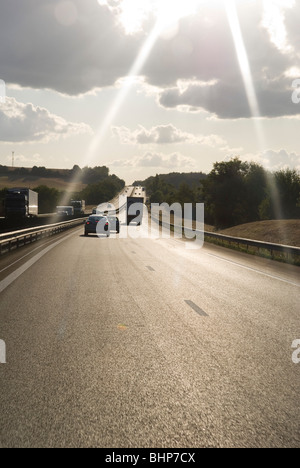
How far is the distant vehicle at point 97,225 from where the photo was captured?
38062 mm

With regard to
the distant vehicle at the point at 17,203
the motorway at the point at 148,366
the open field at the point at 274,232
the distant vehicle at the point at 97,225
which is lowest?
the open field at the point at 274,232

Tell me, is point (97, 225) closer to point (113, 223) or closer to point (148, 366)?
point (113, 223)

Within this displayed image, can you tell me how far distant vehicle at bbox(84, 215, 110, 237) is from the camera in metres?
38.1

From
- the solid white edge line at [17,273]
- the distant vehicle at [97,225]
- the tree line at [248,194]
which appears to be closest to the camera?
the solid white edge line at [17,273]

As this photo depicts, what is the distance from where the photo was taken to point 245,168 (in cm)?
11525

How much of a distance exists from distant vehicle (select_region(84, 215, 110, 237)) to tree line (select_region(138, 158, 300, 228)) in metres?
68.0

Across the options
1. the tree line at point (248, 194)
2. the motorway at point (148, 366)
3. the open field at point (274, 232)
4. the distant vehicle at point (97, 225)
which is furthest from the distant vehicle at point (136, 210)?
the motorway at point (148, 366)

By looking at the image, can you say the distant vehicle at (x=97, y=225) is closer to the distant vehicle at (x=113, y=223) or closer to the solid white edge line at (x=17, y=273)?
the distant vehicle at (x=113, y=223)

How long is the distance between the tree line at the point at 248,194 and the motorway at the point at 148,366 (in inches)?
3722

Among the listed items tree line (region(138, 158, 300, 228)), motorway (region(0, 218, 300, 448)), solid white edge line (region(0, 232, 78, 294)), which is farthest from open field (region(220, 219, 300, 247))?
tree line (region(138, 158, 300, 228))

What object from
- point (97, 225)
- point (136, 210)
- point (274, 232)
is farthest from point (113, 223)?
point (136, 210)

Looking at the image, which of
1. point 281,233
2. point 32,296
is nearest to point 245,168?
point 281,233
